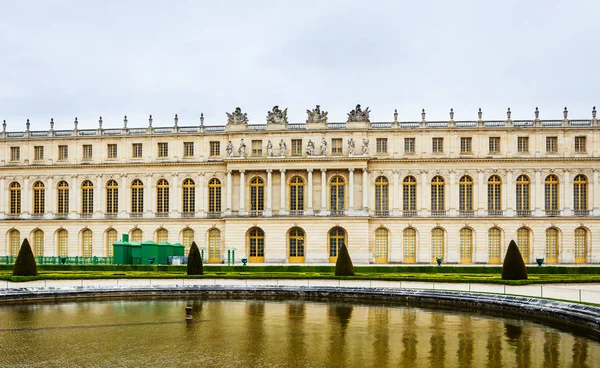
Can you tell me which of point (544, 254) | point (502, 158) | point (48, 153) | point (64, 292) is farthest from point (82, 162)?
point (544, 254)

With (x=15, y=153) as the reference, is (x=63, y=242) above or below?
below

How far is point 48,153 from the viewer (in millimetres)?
58188

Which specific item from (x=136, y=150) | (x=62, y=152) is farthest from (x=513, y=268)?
(x=62, y=152)

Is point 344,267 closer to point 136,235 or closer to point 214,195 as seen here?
point 214,195

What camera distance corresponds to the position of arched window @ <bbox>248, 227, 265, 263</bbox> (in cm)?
5453

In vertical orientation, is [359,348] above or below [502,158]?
below

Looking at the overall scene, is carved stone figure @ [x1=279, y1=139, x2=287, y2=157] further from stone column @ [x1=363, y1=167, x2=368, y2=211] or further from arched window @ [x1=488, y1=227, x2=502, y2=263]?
arched window @ [x1=488, y1=227, x2=502, y2=263]

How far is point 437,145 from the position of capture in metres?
54.6

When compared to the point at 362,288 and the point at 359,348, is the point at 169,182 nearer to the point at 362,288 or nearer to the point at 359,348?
the point at 362,288

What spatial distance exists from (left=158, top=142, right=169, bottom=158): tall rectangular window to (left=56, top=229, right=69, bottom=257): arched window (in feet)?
36.6

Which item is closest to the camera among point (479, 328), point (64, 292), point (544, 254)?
point (479, 328)

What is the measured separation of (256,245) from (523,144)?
24.1 m

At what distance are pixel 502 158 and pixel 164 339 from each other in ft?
134

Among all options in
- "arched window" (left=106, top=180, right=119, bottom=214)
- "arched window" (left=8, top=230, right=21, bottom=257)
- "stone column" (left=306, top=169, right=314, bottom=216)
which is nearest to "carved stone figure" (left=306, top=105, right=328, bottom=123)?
"stone column" (left=306, top=169, right=314, bottom=216)
